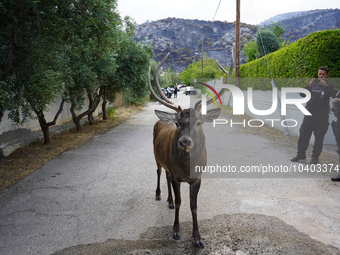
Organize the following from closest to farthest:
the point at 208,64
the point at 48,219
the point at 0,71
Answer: the point at 48,219 < the point at 0,71 < the point at 208,64

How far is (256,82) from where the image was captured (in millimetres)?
16406

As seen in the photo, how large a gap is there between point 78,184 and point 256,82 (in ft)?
42.6

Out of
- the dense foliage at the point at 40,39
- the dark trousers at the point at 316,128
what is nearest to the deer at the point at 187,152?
the dense foliage at the point at 40,39

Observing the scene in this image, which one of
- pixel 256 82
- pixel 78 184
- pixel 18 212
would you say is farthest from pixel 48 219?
pixel 256 82

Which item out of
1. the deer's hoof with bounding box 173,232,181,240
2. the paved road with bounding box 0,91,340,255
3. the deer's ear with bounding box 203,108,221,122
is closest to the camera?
the deer's hoof with bounding box 173,232,181,240

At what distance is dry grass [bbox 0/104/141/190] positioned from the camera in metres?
6.99

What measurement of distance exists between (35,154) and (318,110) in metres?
8.45

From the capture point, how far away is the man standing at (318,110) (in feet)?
22.5

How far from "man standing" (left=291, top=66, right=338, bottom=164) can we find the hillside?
152341 mm

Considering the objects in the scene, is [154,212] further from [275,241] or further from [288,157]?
[288,157]

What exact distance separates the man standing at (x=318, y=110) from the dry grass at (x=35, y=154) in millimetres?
7383

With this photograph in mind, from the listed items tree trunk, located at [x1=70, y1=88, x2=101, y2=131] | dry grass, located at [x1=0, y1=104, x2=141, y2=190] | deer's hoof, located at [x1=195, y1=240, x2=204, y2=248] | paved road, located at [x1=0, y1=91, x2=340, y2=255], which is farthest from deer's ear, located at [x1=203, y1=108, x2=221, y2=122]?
tree trunk, located at [x1=70, y1=88, x2=101, y2=131]

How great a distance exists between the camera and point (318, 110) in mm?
7156

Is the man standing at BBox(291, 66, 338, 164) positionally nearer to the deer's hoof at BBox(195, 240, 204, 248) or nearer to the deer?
the deer
